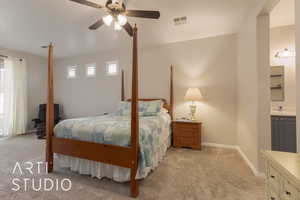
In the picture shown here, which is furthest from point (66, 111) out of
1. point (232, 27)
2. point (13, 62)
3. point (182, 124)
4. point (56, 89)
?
point (232, 27)

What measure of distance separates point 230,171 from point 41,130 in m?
4.88

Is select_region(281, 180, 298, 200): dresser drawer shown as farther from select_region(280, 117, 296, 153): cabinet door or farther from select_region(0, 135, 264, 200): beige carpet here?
select_region(280, 117, 296, 153): cabinet door

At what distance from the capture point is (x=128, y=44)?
13.3 ft

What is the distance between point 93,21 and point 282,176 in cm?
331

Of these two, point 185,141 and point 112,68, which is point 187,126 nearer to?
point 185,141

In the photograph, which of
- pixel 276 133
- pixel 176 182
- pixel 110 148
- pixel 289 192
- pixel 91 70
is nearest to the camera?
pixel 289 192

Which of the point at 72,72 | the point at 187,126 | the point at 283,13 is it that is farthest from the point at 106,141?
the point at 72,72

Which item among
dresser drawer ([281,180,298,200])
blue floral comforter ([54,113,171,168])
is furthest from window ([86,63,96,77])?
dresser drawer ([281,180,298,200])

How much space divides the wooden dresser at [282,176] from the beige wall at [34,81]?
20.2ft

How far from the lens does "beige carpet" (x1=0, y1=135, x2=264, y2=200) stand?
5.49 ft

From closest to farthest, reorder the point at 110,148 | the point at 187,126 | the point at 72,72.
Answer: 1. the point at 110,148
2. the point at 187,126
3. the point at 72,72

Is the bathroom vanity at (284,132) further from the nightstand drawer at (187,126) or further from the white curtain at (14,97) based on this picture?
the white curtain at (14,97)

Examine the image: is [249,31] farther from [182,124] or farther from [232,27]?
[182,124]

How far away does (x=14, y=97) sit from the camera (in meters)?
4.38
